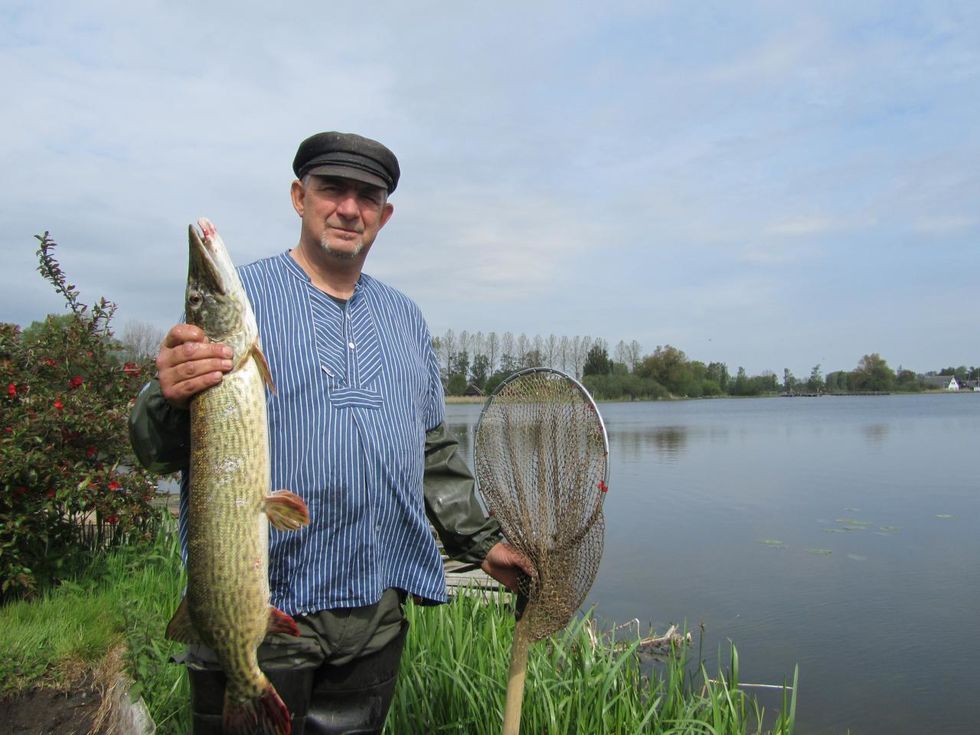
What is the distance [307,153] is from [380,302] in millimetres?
614

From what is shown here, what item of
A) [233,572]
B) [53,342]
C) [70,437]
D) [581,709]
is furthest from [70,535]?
[233,572]

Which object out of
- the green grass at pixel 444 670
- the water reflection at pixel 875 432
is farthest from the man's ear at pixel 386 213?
the water reflection at pixel 875 432

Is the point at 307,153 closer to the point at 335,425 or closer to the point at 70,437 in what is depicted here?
the point at 335,425

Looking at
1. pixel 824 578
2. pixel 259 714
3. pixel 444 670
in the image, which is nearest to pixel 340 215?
pixel 259 714

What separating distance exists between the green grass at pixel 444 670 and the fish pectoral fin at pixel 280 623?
1.91 metres

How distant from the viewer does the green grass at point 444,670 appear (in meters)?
4.13

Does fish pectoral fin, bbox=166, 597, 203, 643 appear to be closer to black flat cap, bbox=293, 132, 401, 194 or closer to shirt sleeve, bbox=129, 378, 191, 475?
shirt sleeve, bbox=129, 378, 191, 475

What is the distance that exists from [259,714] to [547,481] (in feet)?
6.39

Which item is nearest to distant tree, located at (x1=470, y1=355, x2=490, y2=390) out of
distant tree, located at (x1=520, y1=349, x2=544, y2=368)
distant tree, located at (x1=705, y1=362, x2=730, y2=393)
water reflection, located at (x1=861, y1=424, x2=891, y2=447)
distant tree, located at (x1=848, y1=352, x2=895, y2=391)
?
distant tree, located at (x1=520, y1=349, x2=544, y2=368)

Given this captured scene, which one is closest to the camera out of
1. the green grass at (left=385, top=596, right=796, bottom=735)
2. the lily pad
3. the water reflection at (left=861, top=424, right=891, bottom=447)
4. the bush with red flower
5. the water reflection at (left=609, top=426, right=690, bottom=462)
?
the green grass at (left=385, top=596, right=796, bottom=735)

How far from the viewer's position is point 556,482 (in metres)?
3.95

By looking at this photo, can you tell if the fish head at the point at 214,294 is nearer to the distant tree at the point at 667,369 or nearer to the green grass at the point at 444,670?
the green grass at the point at 444,670

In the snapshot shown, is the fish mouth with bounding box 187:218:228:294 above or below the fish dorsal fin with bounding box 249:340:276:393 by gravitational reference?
above

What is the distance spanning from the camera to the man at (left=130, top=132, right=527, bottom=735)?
2533 millimetres
